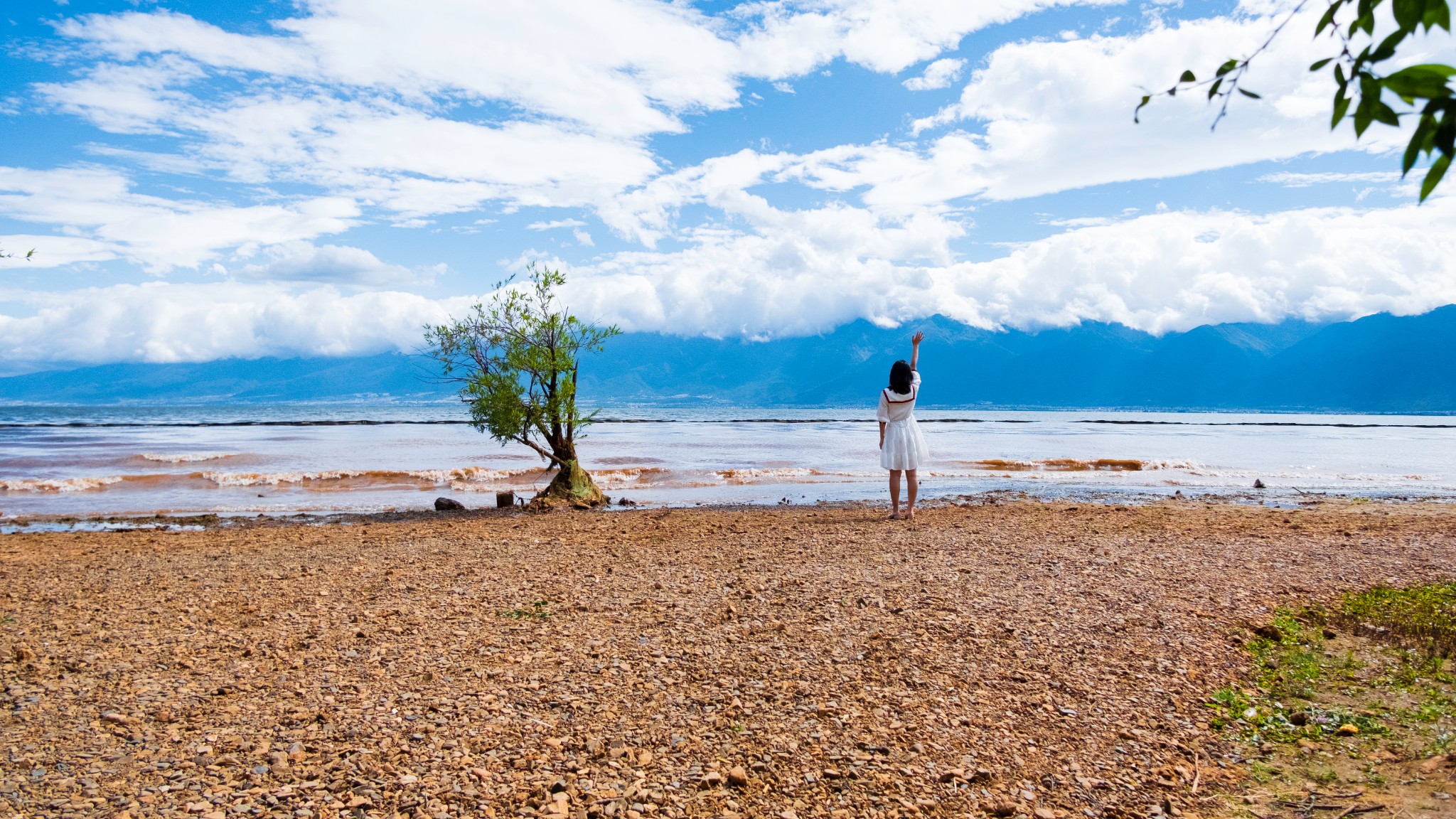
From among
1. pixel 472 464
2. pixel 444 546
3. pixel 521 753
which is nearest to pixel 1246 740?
pixel 521 753

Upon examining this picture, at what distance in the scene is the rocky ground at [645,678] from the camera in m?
3.89

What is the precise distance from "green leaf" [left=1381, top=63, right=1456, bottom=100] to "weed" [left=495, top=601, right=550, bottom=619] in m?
6.50

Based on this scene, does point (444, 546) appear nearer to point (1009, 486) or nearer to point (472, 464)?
point (1009, 486)

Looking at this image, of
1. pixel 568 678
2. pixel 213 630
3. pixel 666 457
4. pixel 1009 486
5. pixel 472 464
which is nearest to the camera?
pixel 568 678

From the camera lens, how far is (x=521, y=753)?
4.21 meters

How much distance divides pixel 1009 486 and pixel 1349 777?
19095mm

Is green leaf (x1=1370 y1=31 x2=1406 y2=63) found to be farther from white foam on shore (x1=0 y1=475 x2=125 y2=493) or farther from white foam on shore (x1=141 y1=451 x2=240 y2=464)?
white foam on shore (x1=141 y1=451 x2=240 y2=464)

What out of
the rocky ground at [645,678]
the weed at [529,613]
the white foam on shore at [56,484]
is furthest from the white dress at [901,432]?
the white foam on shore at [56,484]

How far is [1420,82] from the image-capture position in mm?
1429

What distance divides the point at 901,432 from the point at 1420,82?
1153cm

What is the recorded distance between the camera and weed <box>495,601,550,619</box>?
6891 mm

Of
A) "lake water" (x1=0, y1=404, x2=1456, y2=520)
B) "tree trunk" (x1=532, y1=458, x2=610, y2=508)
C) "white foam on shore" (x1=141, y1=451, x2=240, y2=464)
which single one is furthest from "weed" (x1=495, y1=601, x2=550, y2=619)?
"white foam on shore" (x1=141, y1=451, x2=240, y2=464)

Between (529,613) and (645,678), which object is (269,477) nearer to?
(529,613)

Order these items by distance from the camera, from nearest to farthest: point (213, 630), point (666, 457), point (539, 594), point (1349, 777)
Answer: point (1349, 777)
point (213, 630)
point (539, 594)
point (666, 457)
